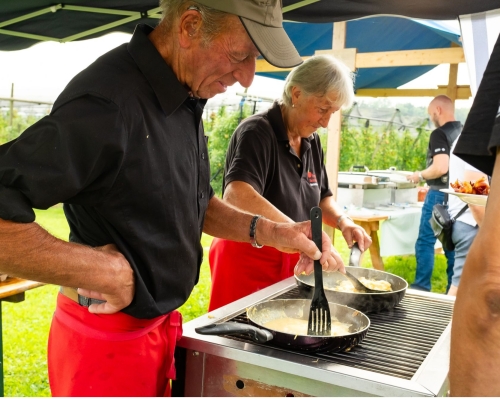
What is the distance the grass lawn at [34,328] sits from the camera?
3.83m

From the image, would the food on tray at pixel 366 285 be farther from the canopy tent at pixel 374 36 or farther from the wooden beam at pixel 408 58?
the canopy tent at pixel 374 36

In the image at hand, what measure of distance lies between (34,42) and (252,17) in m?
2.20

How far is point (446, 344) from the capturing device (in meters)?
1.67

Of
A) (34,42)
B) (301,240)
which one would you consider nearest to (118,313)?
(301,240)

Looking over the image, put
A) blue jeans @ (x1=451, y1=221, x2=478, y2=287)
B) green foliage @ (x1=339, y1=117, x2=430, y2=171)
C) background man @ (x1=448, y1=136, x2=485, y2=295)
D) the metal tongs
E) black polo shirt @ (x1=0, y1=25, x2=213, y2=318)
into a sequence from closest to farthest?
black polo shirt @ (x1=0, y1=25, x2=213, y2=318) < the metal tongs < background man @ (x1=448, y1=136, x2=485, y2=295) < blue jeans @ (x1=451, y1=221, x2=478, y2=287) < green foliage @ (x1=339, y1=117, x2=430, y2=171)

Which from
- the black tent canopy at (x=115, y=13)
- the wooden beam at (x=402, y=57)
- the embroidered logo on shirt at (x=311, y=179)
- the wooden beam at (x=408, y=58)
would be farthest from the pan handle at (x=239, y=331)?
the wooden beam at (x=408, y=58)

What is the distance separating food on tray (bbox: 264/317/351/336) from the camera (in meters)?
1.76

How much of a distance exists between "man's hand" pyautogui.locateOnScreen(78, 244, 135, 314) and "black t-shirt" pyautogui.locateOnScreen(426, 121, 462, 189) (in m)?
5.27

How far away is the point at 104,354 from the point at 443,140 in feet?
18.0

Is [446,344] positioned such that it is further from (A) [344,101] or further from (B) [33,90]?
(B) [33,90]

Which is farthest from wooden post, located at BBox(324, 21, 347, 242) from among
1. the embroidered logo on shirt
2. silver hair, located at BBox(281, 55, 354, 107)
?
silver hair, located at BBox(281, 55, 354, 107)

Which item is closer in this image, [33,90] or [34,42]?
[34,42]

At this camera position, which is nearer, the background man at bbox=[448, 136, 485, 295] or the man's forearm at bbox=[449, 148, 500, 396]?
the man's forearm at bbox=[449, 148, 500, 396]

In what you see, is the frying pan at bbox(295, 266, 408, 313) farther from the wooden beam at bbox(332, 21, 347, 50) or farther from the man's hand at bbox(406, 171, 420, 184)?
the man's hand at bbox(406, 171, 420, 184)
